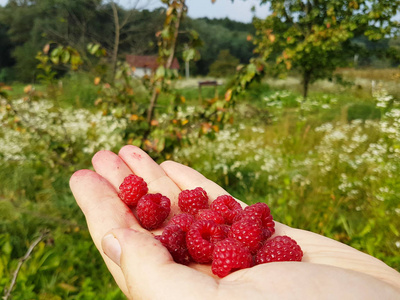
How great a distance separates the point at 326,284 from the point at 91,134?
453 centimetres

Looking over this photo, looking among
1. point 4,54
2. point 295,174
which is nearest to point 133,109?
point 295,174

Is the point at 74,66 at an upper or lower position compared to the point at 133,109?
upper

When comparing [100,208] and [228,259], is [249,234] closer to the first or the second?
[228,259]

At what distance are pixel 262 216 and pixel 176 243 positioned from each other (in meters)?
0.60

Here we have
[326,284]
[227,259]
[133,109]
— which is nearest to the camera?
[326,284]

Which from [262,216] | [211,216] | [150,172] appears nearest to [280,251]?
[262,216]

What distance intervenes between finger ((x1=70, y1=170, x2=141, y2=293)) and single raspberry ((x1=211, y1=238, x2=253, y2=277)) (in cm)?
55

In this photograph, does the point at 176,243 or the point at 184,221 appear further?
the point at 184,221

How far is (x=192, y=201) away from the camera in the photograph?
7.15ft

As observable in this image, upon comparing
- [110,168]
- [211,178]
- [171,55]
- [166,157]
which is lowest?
[211,178]

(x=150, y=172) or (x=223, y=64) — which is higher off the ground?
(x=223, y=64)

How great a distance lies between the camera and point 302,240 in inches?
76.6

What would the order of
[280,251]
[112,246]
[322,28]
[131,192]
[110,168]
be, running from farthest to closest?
Result: [322,28], [110,168], [131,192], [280,251], [112,246]

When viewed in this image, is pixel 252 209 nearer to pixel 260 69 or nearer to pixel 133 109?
pixel 260 69
